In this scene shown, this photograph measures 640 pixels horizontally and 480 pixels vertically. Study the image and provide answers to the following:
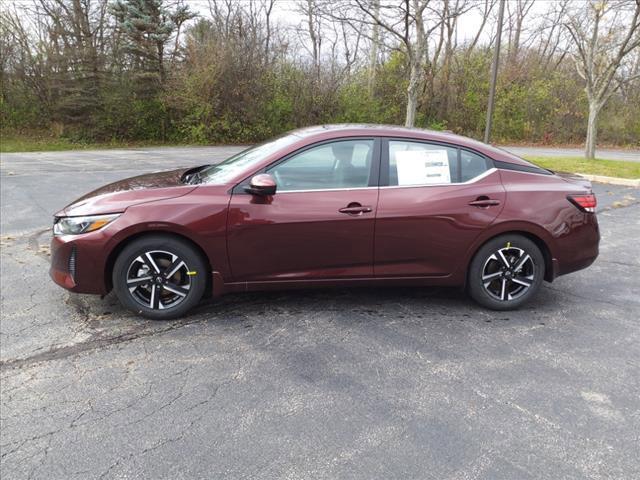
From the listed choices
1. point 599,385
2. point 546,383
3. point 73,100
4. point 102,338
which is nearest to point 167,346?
point 102,338

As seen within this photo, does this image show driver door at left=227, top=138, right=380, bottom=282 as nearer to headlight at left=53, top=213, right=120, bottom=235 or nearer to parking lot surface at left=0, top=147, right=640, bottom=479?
parking lot surface at left=0, top=147, right=640, bottom=479

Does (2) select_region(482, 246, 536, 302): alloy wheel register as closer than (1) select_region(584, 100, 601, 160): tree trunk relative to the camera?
Yes

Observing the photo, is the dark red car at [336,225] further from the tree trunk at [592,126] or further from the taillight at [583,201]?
the tree trunk at [592,126]

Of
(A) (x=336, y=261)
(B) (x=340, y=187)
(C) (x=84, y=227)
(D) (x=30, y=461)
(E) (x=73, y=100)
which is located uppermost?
(E) (x=73, y=100)

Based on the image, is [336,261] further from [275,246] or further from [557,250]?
[557,250]

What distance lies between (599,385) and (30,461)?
3166 millimetres

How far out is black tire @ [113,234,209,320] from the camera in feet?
11.9

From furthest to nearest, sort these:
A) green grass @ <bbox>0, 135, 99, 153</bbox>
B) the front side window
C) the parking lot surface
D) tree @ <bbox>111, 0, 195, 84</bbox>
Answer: tree @ <bbox>111, 0, 195, 84</bbox> < green grass @ <bbox>0, 135, 99, 153</bbox> < the front side window < the parking lot surface

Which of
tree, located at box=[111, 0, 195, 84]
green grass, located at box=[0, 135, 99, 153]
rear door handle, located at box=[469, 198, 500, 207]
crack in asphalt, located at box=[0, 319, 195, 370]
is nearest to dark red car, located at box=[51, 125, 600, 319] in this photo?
rear door handle, located at box=[469, 198, 500, 207]

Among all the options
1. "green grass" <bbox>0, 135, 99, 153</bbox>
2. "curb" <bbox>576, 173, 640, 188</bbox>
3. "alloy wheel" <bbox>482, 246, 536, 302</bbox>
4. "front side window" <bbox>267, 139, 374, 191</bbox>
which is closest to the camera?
"front side window" <bbox>267, 139, 374, 191</bbox>

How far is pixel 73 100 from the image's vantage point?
22.6 m

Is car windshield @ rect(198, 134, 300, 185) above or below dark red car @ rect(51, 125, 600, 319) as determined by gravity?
above

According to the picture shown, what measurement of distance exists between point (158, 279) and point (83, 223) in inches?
26.8

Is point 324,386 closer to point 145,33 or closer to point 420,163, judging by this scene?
point 420,163
